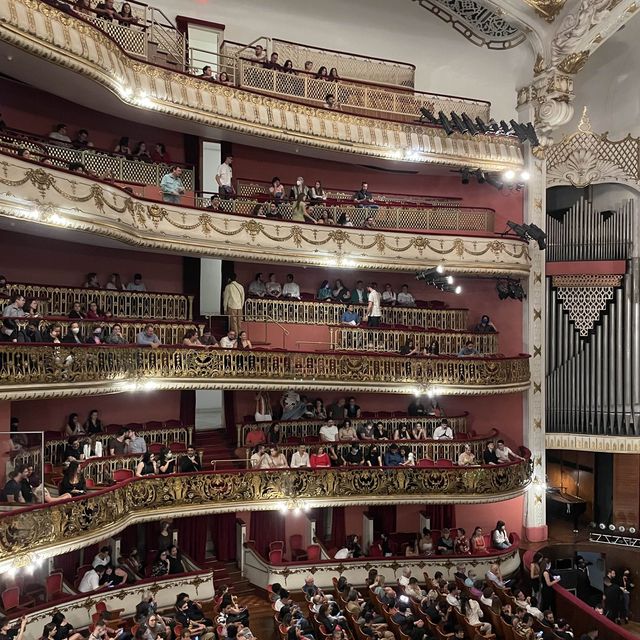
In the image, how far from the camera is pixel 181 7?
1648cm

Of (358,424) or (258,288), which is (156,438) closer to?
(258,288)

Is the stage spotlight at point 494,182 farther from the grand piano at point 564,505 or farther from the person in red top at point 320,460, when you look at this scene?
the grand piano at point 564,505

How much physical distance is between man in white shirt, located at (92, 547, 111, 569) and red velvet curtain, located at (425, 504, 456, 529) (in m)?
7.90

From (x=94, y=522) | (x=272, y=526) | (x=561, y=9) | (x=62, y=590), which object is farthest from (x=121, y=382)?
(x=561, y=9)

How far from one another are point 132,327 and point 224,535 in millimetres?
5071

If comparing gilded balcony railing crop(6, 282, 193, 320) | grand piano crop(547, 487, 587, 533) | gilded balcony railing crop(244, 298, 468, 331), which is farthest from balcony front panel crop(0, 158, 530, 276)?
grand piano crop(547, 487, 587, 533)

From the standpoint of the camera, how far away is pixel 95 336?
1212 centimetres

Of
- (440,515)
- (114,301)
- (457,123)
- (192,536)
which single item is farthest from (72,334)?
(457,123)

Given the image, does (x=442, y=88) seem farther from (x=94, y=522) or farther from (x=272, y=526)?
(x=94, y=522)

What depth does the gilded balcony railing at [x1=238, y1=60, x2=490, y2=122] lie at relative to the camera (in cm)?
1600

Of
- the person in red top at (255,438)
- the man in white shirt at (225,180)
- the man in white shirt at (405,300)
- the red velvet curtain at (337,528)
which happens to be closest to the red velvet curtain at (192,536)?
the person in red top at (255,438)

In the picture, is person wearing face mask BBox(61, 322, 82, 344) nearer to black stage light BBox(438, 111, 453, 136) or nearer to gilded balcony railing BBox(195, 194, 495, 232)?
gilded balcony railing BBox(195, 194, 495, 232)

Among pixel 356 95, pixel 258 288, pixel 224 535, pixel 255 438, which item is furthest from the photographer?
pixel 356 95

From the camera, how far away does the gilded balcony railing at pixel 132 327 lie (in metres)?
11.4
